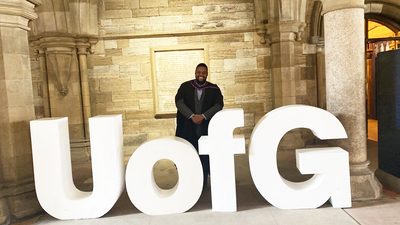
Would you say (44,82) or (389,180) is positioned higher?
(44,82)

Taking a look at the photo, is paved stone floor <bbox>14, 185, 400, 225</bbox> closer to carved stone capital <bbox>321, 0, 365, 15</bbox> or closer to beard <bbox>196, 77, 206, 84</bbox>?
beard <bbox>196, 77, 206, 84</bbox>

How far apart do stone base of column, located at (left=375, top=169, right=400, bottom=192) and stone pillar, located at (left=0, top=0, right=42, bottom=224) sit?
11.7 feet

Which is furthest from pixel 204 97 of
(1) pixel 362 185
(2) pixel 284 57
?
(2) pixel 284 57

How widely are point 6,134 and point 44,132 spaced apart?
0.44 meters

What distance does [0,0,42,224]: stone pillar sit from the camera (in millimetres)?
2996

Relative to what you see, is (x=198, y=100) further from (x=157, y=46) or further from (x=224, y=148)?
(x=157, y=46)

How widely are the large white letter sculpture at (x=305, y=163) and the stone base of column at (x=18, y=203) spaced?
210 cm

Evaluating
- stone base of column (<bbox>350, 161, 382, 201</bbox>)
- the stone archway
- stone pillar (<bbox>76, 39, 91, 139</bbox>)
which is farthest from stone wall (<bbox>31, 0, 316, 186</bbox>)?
stone base of column (<bbox>350, 161, 382, 201</bbox>)

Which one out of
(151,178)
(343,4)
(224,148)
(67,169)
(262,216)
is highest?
(343,4)

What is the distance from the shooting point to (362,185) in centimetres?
316

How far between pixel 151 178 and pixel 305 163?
1381 millimetres

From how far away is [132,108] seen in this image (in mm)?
6449

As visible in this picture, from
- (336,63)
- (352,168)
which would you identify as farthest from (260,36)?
(352,168)

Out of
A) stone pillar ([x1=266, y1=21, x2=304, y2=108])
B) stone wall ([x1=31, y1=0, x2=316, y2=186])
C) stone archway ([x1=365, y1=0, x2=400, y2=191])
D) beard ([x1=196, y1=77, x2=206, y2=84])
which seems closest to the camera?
beard ([x1=196, y1=77, x2=206, y2=84])
